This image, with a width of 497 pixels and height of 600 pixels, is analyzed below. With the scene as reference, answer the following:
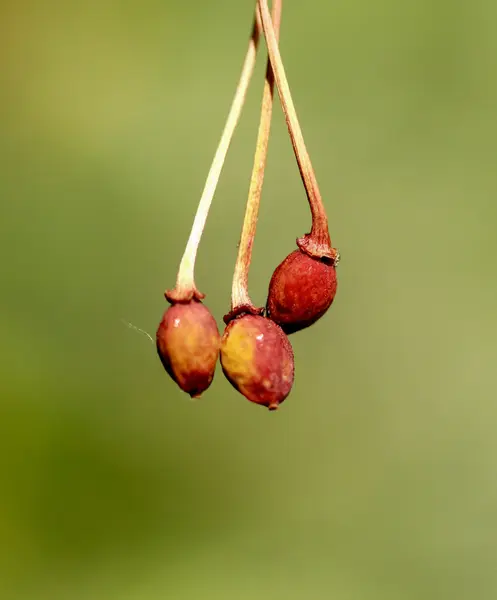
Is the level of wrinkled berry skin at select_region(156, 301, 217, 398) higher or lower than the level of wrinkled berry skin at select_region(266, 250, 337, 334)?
lower

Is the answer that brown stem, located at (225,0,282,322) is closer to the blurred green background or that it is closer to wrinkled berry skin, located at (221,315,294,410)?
wrinkled berry skin, located at (221,315,294,410)

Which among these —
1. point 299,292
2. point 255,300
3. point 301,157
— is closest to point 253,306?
point 299,292

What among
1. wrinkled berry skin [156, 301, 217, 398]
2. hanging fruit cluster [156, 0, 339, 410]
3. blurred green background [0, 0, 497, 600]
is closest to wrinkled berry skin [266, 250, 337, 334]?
hanging fruit cluster [156, 0, 339, 410]

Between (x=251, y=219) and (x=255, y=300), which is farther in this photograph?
(x=255, y=300)

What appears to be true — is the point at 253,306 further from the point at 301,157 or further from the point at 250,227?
the point at 301,157

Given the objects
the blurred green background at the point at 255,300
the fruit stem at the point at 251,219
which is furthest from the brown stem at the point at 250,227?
the blurred green background at the point at 255,300

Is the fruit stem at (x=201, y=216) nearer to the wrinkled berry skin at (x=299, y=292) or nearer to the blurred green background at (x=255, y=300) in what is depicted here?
the wrinkled berry skin at (x=299, y=292)

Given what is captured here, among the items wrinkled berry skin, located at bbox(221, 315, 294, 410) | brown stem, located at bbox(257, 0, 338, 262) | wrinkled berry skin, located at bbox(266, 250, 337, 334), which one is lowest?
wrinkled berry skin, located at bbox(221, 315, 294, 410)
